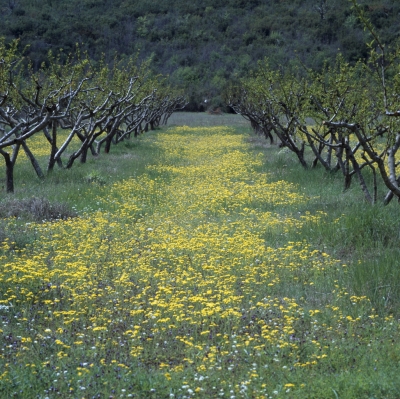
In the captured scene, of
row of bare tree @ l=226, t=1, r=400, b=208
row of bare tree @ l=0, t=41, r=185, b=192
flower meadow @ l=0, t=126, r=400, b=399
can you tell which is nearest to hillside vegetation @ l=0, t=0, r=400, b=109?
row of bare tree @ l=0, t=41, r=185, b=192

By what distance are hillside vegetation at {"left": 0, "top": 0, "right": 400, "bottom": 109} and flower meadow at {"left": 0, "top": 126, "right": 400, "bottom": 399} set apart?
175ft

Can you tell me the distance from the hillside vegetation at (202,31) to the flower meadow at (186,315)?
5345 cm

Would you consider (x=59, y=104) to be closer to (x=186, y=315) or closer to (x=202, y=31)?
(x=186, y=315)

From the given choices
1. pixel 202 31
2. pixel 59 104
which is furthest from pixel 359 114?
pixel 202 31

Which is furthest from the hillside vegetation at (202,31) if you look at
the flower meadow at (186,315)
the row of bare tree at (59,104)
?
the flower meadow at (186,315)

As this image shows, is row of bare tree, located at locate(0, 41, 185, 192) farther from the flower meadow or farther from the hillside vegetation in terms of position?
the hillside vegetation

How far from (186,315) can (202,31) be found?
106 metres

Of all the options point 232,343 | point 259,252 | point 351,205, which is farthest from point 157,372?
point 351,205

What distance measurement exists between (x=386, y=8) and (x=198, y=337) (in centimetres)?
9725

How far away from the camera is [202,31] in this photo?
108 meters

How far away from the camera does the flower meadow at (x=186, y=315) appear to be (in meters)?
4.77

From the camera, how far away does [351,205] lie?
12.0m

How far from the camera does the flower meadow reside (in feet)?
15.6

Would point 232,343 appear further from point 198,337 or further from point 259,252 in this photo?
point 259,252
